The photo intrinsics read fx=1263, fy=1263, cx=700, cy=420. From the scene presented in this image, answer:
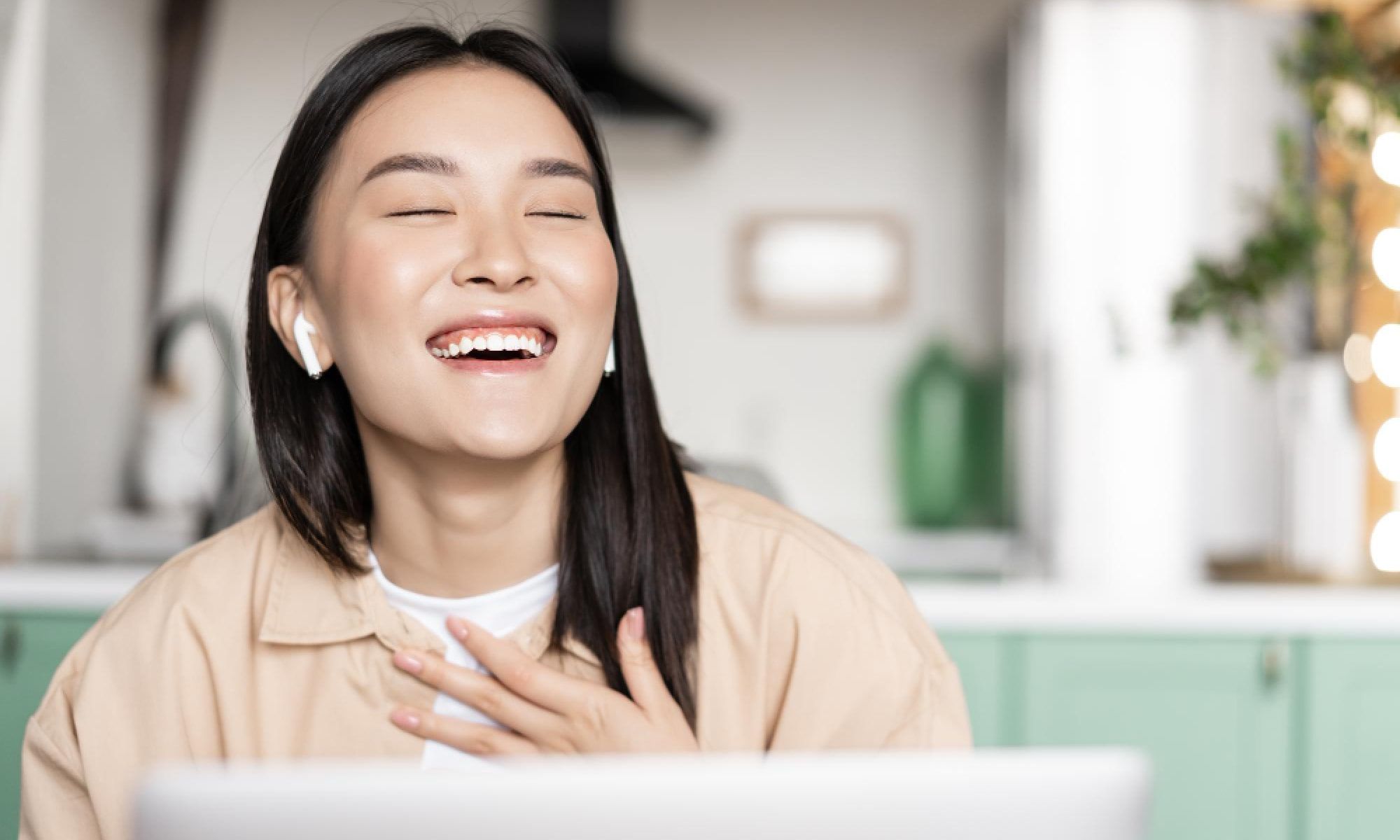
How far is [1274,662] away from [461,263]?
1717mm

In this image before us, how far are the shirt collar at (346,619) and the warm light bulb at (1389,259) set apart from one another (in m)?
2.12

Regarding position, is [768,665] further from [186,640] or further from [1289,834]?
[1289,834]

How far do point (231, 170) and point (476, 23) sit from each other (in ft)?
8.16

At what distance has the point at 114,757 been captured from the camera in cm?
106

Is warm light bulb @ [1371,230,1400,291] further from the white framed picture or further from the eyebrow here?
the eyebrow

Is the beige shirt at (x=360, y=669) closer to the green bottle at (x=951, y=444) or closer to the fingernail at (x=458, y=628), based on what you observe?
the fingernail at (x=458, y=628)

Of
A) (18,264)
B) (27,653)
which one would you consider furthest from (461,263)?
(18,264)

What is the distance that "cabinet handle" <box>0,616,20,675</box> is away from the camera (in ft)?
7.28

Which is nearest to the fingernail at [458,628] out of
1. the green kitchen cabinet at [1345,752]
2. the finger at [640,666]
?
the finger at [640,666]

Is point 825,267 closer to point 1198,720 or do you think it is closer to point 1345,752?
point 1198,720

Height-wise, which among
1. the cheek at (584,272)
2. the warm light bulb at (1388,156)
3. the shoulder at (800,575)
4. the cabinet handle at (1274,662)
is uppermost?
the warm light bulb at (1388,156)

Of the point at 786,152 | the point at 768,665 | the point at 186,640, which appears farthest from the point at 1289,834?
the point at 786,152

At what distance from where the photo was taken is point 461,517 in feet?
3.67

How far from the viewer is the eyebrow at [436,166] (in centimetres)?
104
